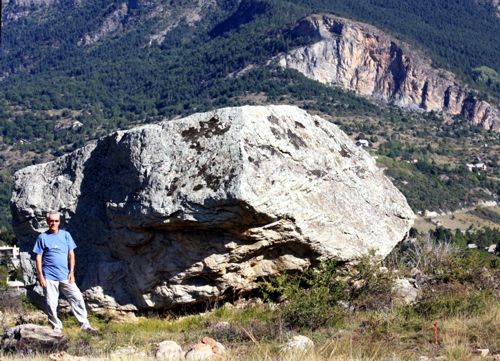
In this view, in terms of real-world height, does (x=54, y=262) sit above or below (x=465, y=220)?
above

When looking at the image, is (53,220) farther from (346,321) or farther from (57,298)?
(346,321)

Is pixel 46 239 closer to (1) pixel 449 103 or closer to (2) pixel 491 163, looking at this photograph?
(2) pixel 491 163

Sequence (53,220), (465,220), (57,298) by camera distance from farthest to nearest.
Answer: (465,220)
(57,298)
(53,220)

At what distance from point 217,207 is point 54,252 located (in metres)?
2.29

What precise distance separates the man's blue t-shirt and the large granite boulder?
67.4 inches

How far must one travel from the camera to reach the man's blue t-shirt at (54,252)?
30.1 feet

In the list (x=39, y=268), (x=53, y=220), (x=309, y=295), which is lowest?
(x=309, y=295)

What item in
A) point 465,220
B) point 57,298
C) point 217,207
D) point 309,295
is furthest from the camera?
point 465,220

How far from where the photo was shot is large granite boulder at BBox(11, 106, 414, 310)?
1048cm

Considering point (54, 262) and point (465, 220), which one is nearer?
point (54, 262)

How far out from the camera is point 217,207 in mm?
10352

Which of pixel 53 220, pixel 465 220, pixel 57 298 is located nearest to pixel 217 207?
pixel 53 220

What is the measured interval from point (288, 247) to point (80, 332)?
317 centimetres

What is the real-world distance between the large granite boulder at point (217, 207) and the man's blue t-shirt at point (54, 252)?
5.62 ft
